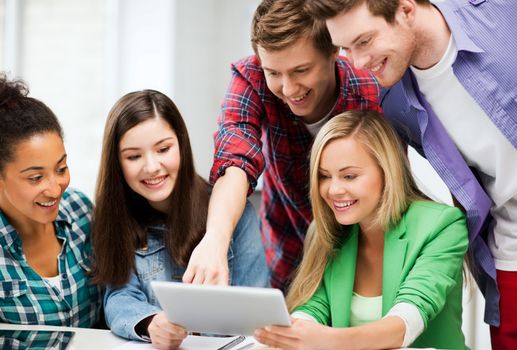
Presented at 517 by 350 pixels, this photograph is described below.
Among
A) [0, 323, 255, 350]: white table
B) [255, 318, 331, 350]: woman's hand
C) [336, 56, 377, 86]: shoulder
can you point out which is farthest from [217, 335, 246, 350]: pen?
[336, 56, 377, 86]: shoulder

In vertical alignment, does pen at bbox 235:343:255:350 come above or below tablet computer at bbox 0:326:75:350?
above

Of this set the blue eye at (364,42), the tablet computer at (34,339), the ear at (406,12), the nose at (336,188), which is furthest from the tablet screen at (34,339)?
the ear at (406,12)

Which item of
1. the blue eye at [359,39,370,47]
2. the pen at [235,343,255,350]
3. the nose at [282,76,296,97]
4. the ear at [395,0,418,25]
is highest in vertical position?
the ear at [395,0,418,25]

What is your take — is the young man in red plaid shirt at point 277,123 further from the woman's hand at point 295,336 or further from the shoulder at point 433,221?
the shoulder at point 433,221

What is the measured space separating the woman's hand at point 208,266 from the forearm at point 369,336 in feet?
0.91

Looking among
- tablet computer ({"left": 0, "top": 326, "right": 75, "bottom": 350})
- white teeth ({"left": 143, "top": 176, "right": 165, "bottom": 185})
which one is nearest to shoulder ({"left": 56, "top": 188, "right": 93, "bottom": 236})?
white teeth ({"left": 143, "top": 176, "right": 165, "bottom": 185})

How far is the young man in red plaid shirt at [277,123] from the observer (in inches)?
71.4

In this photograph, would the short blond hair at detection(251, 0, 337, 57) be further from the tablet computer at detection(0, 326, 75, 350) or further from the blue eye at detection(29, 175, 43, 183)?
the tablet computer at detection(0, 326, 75, 350)

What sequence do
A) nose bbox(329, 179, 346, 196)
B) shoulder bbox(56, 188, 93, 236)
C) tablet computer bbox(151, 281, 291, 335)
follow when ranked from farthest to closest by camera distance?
shoulder bbox(56, 188, 93, 236) < nose bbox(329, 179, 346, 196) < tablet computer bbox(151, 281, 291, 335)

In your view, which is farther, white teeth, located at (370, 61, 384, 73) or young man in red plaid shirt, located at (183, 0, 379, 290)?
young man in red plaid shirt, located at (183, 0, 379, 290)

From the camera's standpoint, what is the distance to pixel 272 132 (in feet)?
6.96

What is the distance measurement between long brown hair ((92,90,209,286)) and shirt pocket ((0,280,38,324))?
0.17 meters

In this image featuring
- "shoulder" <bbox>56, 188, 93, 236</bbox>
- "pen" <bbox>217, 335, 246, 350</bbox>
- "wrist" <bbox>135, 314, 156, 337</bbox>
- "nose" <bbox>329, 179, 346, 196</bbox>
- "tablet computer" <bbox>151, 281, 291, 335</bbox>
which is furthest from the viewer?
"shoulder" <bbox>56, 188, 93, 236</bbox>

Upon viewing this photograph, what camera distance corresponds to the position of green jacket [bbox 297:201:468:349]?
5.47 ft
